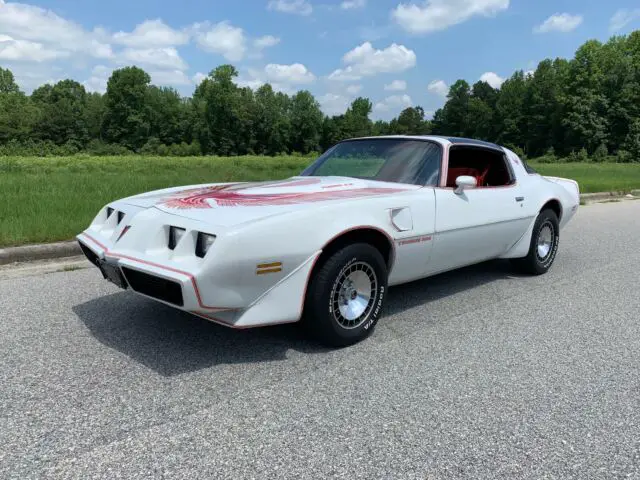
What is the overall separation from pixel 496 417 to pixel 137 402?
5.92 ft

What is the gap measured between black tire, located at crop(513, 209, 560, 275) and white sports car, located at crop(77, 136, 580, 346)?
1.41 feet

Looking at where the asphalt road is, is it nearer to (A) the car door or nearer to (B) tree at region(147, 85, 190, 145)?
(A) the car door

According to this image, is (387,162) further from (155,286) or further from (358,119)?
(358,119)

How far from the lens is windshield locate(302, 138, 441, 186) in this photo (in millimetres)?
4086

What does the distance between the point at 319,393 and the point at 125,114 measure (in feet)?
305

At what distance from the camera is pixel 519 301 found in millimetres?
4465

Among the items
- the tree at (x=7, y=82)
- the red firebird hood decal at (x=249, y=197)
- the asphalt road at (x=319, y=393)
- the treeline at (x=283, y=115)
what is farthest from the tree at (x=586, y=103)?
the tree at (x=7, y=82)

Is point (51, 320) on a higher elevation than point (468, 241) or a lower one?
lower

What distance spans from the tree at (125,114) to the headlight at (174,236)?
89773 millimetres

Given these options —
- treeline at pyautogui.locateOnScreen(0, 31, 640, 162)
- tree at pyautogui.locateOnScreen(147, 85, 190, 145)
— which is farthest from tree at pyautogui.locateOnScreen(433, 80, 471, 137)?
tree at pyautogui.locateOnScreen(147, 85, 190, 145)

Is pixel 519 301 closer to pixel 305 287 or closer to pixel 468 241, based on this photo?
pixel 468 241

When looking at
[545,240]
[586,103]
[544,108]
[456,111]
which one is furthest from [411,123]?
[545,240]

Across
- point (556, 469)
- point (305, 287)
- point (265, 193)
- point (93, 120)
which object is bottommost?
point (556, 469)

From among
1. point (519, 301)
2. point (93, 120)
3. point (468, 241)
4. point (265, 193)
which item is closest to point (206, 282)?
point (265, 193)
